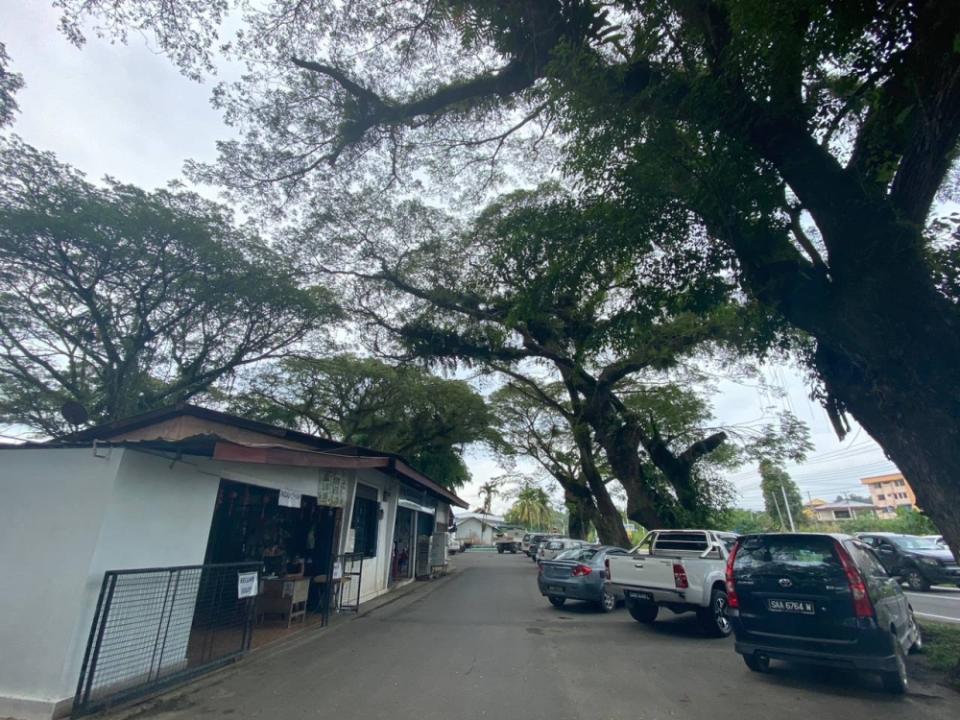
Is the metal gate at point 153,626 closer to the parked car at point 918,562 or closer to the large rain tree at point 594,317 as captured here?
the large rain tree at point 594,317

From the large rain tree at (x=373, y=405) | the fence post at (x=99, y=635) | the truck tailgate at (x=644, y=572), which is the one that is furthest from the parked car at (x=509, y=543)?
the fence post at (x=99, y=635)

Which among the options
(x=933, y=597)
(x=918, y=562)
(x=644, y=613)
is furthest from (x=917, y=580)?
(x=644, y=613)

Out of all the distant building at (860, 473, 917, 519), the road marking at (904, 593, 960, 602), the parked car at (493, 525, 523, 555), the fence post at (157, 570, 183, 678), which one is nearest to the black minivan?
the fence post at (157, 570, 183, 678)

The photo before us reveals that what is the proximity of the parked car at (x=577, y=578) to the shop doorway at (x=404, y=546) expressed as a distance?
6752mm

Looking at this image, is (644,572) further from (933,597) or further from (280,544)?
(933,597)

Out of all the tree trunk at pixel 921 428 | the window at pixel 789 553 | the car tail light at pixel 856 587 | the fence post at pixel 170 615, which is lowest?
the fence post at pixel 170 615

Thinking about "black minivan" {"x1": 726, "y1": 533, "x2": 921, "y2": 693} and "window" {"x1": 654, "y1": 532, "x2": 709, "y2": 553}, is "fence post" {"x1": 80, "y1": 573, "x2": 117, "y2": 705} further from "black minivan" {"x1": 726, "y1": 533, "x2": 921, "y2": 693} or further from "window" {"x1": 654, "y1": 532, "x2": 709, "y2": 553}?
"window" {"x1": 654, "y1": 532, "x2": 709, "y2": 553}

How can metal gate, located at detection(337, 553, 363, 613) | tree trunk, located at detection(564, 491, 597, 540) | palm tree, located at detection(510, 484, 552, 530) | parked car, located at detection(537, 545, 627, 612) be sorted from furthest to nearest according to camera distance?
palm tree, located at detection(510, 484, 552, 530) → tree trunk, located at detection(564, 491, 597, 540) → parked car, located at detection(537, 545, 627, 612) → metal gate, located at detection(337, 553, 363, 613)

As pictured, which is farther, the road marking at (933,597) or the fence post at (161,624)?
the road marking at (933,597)

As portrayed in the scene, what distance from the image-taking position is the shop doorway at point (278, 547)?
847 cm

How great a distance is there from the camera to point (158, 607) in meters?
5.00

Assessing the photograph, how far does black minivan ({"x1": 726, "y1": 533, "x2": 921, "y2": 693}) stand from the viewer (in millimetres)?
4703

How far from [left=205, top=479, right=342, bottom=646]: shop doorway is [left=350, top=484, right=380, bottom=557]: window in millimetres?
1184

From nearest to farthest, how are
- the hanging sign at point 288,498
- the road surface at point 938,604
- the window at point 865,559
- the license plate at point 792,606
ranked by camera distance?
1. the license plate at point 792,606
2. the window at point 865,559
3. the hanging sign at point 288,498
4. the road surface at point 938,604
